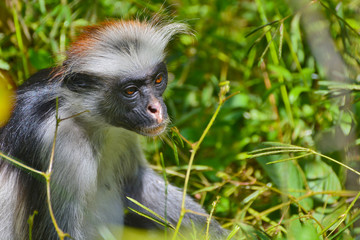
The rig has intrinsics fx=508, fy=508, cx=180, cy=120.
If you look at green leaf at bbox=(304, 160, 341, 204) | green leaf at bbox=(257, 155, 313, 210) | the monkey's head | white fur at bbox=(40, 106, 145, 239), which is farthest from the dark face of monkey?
green leaf at bbox=(304, 160, 341, 204)

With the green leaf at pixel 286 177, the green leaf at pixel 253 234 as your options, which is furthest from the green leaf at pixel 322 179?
the green leaf at pixel 253 234

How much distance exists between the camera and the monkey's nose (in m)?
3.27

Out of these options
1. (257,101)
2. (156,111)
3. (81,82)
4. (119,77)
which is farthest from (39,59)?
(257,101)

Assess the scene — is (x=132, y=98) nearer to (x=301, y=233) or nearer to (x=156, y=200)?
(x=156, y=200)

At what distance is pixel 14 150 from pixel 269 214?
Answer: 2.02 m

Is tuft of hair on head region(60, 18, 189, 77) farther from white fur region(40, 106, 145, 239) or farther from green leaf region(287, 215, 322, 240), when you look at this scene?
green leaf region(287, 215, 322, 240)

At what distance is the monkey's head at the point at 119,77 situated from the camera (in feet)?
11.0

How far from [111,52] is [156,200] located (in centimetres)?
132

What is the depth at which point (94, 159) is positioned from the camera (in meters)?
3.45

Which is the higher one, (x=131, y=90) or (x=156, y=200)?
(x=131, y=90)

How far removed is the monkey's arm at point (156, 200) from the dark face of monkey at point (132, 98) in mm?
763

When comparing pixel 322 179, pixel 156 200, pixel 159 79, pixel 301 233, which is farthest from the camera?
pixel 156 200

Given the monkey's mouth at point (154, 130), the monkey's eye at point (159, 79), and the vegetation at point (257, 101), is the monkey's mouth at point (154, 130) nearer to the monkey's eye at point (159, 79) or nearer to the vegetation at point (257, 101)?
the vegetation at point (257, 101)

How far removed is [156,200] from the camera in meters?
4.09
